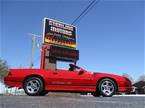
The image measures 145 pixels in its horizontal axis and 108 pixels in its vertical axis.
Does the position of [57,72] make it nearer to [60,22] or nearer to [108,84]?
[108,84]

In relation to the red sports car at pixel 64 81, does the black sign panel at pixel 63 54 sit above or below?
above

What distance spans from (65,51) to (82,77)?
17.1 ft

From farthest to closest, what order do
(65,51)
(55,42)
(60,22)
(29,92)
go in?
1. (60,22)
2. (55,42)
3. (65,51)
4. (29,92)

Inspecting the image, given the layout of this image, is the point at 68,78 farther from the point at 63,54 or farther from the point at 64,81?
the point at 63,54

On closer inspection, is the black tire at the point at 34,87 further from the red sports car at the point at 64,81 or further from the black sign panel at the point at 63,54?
the black sign panel at the point at 63,54

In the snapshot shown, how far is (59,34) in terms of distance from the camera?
2008 cm

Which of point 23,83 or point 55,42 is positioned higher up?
point 55,42

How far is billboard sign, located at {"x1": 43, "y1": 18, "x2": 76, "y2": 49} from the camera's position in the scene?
59.7 ft

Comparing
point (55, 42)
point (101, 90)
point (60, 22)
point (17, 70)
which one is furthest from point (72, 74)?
point (60, 22)

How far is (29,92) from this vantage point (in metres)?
10.8

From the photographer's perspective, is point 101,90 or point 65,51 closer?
point 101,90

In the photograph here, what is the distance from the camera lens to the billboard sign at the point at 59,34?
1819 cm

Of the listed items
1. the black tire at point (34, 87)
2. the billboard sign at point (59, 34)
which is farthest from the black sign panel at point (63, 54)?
the black tire at point (34, 87)

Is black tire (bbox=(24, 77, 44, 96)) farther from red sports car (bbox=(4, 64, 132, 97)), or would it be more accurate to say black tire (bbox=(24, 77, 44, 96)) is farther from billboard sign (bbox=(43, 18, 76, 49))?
billboard sign (bbox=(43, 18, 76, 49))
